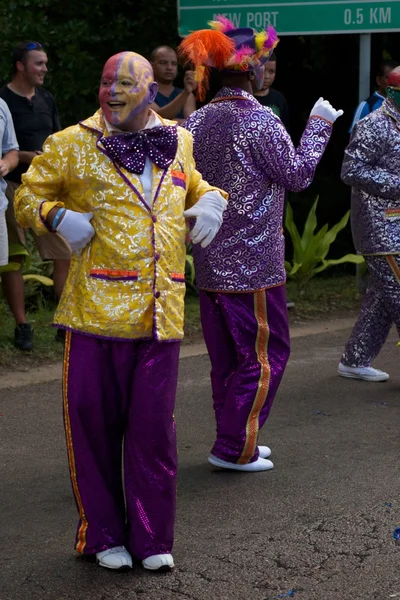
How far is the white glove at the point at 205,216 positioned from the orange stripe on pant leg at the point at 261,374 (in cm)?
103

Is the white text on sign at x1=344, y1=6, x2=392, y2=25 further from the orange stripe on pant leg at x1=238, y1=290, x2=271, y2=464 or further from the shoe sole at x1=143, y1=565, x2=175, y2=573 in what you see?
the shoe sole at x1=143, y1=565, x2=175, y2=573

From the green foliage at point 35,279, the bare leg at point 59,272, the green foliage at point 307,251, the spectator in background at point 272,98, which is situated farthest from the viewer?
the green foliage at point 307,251

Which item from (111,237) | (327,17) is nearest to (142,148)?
(111,237)

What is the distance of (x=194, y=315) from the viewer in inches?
353

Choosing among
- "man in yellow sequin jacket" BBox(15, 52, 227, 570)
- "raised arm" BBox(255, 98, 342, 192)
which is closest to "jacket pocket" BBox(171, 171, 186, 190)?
"man in yellow sequin jacket" BBox(15, 52, 227, 570)

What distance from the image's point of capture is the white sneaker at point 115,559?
4.14 m

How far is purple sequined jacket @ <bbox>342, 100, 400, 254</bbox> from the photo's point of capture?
256 inches

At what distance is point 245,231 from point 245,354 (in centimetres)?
54

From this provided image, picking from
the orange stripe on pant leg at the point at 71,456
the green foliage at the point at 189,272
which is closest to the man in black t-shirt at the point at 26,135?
the green foliage at the point at 189,272

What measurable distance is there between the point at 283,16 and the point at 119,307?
6.49 m

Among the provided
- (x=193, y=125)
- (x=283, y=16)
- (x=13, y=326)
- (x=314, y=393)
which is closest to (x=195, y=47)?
(x=193, y=125)

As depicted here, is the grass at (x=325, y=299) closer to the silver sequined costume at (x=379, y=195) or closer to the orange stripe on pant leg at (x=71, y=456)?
the silver sequined costume at (x=379, y=195)

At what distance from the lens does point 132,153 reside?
13.4ft

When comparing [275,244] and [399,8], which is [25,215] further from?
[399,8]
